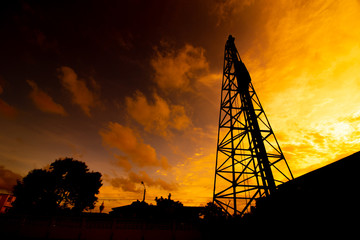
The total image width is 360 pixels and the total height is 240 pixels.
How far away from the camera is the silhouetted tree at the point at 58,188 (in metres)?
22.4

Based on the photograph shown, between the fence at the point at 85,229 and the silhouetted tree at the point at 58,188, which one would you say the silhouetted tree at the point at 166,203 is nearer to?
the fence at the point at 85,229

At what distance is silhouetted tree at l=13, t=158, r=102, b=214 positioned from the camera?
22406 mm

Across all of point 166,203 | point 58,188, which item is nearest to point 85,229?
point 166,203

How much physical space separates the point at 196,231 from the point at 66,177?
78.2ft

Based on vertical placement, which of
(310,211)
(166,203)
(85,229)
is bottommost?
(85,229)

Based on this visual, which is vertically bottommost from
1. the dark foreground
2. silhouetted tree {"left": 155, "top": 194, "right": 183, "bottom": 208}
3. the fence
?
the fence

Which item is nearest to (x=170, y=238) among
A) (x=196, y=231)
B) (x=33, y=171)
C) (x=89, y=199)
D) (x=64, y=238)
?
(x=196, y=231)

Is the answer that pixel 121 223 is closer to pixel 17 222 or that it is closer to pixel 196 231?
pixel 196 231

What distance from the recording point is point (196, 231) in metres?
12.6

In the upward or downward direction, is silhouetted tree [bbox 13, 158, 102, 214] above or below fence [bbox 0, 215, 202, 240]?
above

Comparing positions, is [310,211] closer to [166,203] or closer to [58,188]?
[166,203]

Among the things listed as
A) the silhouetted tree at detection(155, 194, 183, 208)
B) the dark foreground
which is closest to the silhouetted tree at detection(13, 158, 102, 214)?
the silhouetted tree at detection(155, 194, 183, 208)

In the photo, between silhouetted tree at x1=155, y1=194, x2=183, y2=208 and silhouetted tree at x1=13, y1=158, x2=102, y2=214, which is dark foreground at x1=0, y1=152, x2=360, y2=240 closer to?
silhouetted tree at x1=155, y1=194, x2=183, y2=208

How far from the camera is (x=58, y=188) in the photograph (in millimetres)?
24219
